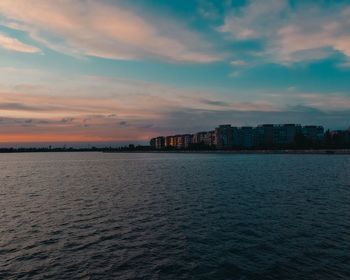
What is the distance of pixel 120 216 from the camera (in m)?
35.4

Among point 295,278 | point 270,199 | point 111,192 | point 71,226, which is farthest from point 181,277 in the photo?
point 111,192

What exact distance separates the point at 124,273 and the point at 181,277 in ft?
10.7

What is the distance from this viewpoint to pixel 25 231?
98.0ft

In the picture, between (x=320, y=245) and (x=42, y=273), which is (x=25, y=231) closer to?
(x=42, y=273)

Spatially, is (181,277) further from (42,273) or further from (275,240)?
(275,240)

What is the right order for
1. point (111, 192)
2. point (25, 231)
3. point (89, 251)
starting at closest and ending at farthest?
point (89, 251)
point (25, 231)
point (111, 192)

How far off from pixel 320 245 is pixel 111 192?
1507 inches

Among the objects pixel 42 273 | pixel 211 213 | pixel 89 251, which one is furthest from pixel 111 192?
pixel 42 273

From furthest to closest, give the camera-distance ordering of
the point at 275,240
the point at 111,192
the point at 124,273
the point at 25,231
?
1. the point at 111,192
2. the point at 25,231
3. the point at 275,240
4. the point at 124,273

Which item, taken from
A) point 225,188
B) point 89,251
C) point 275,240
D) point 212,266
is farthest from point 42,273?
point 225,188

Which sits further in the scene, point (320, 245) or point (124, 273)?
point (320, 245)

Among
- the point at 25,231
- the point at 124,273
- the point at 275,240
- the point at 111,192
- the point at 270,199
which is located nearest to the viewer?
the point at 124,273

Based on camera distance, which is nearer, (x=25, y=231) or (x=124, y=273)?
(x=124, y=273)

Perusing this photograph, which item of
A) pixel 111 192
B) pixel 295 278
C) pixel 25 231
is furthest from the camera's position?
pixel 111 192
